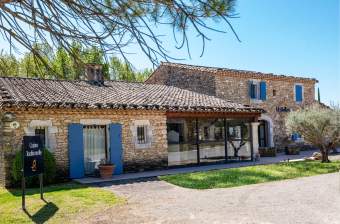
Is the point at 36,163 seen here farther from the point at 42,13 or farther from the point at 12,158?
the point at 42,13

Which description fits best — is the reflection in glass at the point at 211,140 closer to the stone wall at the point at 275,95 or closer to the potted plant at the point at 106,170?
the stone wall at the point at 275,95

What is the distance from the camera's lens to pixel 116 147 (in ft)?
50.2

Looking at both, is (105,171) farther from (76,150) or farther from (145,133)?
(145,133)

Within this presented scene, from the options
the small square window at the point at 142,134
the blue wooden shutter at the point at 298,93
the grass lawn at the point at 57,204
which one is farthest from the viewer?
the blue wooden shutter at the point at 298,93

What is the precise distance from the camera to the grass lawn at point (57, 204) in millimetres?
8352

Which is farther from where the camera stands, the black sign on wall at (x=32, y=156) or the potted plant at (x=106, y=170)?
the potted plant at (x=106, y=170)

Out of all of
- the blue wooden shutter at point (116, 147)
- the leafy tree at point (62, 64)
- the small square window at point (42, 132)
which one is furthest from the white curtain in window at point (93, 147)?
the leafy tree at point (62, 64)

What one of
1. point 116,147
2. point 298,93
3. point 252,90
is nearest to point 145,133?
point 116,147

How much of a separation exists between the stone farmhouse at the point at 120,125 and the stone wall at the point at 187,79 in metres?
2.05

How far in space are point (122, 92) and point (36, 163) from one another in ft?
27.8

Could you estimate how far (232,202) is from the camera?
30.5ft

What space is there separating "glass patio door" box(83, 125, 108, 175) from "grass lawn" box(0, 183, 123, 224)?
2.94 meters

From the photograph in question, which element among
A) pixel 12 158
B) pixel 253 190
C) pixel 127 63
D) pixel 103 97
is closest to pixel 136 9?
pixel 127 63

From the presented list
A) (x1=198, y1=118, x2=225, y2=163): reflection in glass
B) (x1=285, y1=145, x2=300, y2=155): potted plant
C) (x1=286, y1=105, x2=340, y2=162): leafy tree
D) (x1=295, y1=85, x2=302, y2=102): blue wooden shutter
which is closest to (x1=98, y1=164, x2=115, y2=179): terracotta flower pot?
(x1=198, y1=118, x2=225, y2=163): reflection in glass
